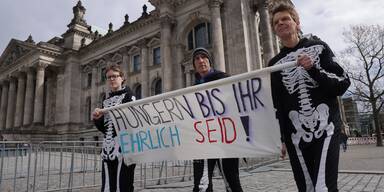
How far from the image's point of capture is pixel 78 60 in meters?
42.5

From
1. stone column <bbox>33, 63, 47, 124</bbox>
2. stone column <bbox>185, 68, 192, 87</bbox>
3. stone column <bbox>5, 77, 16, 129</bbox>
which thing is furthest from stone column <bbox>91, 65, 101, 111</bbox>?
stone column <bbox>5, 77, 16, 129</bbox>

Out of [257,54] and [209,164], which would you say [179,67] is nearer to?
[257,54]

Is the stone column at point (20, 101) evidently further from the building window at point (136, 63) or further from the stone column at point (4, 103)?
the building window at point (136, 63)

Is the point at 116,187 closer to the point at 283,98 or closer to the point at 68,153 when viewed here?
the point at 283,98

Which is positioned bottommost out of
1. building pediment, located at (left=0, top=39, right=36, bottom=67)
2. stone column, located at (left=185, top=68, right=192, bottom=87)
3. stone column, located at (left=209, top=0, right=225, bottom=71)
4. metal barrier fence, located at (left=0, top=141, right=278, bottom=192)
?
metal barrier fence, located at (left=0, top=141, right=278, bottom=192)

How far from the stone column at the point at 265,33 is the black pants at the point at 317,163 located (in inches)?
846

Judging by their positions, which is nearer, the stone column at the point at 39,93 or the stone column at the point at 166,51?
the stone column at the point at 166,51

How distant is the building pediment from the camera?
43266 mm

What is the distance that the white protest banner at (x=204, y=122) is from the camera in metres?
3.01

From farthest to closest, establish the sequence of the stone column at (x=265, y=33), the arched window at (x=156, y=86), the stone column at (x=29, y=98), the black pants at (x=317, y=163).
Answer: the stone column at (x=29, y=98), the arched window at (x=156, y=86), the stone column at (x=265, y=33), the black pants at (x=317, y=163)

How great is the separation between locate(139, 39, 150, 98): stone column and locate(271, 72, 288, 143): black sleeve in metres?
29.0

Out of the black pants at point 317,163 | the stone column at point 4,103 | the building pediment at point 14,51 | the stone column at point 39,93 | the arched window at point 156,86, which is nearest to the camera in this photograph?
the black pants at point 317,163

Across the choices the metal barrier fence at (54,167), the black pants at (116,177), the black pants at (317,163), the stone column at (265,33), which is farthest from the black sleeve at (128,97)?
the stone column at (265,33)

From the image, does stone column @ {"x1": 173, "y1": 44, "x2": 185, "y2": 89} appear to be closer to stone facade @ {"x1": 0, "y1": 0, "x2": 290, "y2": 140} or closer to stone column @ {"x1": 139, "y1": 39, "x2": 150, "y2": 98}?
stone facade @ {"x1": 0, "y1": 0, "x2": 290, "y2": 140}
